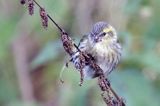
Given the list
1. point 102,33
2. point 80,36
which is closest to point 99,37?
point 102,33

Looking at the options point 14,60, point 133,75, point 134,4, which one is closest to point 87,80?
point 133,75

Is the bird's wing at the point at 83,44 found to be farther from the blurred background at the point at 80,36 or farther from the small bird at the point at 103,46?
the blurred background at the point at 80,36

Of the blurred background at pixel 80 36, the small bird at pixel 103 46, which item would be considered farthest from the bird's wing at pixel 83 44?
the blurred background at pixel 80 36

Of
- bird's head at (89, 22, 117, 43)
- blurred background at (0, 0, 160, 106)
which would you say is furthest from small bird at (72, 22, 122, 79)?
blurred background at (0, 0, 160, 106)

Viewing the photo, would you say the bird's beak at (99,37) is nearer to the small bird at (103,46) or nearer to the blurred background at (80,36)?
the small bird at (103,46)

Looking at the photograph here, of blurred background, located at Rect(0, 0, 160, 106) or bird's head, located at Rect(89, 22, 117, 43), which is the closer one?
bird's head, located at Rect(89, 22, 117, 43)

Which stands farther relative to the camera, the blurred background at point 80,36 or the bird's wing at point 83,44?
the blurred background at point 80,36

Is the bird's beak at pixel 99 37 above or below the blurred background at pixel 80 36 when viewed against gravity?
below

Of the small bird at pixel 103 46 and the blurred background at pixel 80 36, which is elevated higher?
the blurred background at pixel 80 36

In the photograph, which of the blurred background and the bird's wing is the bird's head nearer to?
the bird's wing
